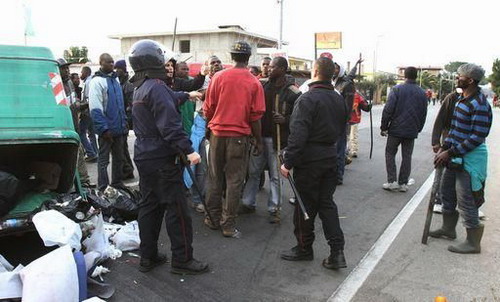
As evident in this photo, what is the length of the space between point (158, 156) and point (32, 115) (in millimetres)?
1114

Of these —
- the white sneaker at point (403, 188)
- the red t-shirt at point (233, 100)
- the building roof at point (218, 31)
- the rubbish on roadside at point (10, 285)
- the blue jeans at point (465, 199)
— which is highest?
the building roof at point (218, 31)

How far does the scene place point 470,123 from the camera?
460 centimetres

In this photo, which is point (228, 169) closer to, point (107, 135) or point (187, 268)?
point (187, 268)

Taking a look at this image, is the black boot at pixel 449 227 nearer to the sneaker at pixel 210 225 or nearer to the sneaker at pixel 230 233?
the sneaker at pixel 230 233

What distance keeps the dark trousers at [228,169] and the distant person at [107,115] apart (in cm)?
159

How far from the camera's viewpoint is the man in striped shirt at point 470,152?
14.9 ft

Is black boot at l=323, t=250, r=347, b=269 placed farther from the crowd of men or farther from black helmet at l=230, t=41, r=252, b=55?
black helmet at l=230, t=41, r=252, b=55

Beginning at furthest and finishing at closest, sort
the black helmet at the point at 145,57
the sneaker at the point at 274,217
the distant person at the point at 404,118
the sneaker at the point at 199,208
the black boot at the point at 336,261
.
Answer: the distant person at the point at 404,118
the sneaker at the point at 199,208
the sneaker at the point at 274,217
the black boot at the point at 336,261
the black helmet at the point at 145,57

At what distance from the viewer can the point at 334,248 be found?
4.17 m

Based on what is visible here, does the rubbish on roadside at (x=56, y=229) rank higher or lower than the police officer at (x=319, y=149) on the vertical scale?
lower

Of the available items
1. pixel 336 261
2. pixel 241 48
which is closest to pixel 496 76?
pixel 241 48

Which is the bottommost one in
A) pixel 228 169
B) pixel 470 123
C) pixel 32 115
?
pixel 228 169

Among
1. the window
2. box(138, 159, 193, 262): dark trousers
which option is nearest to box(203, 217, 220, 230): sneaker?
box(138, 159, 193, 262): dark trousers

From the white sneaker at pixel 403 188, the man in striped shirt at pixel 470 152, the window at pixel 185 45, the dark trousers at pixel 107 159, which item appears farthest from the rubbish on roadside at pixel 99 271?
the window at pixel 185 45
